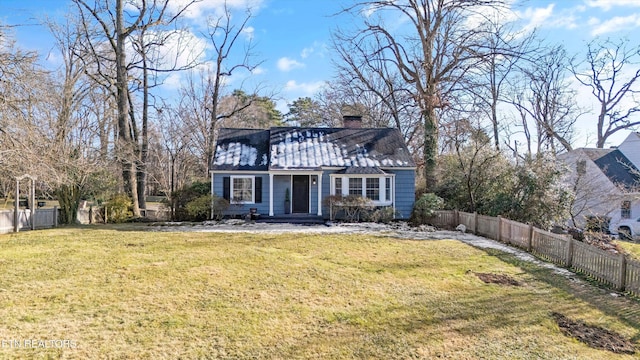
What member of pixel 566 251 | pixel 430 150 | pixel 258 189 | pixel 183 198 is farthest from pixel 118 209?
pixel 566 251

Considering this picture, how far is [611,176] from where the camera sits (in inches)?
943

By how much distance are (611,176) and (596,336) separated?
2412cm

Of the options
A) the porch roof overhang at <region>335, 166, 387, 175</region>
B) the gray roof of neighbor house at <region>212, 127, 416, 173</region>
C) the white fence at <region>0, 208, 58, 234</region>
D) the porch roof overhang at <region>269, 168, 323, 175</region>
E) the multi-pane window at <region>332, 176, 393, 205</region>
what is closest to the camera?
the white fence at <region>0, 208, 58, 234</region>

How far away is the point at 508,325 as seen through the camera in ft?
17.9

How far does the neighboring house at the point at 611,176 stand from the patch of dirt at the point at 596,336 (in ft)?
54.7

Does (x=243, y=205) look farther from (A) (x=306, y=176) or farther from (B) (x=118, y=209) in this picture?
(B) (x=118, y=209)

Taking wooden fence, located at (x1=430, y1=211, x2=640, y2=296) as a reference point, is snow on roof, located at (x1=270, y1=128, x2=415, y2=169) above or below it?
above

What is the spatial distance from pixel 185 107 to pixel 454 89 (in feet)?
A: 62.7

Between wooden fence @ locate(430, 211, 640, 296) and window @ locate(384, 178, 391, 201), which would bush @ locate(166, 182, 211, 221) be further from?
wooden fence @ locate(430, 211, 640, 296)

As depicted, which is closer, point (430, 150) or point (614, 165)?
point (430, 150)

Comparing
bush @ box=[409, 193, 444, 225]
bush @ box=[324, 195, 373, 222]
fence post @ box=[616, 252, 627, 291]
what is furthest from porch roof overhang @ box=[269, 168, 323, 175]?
fence post @ box=[616, 252, 627, 291]

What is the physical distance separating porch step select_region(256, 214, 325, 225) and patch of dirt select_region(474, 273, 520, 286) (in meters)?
8.59

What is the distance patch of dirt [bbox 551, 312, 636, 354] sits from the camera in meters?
5.02

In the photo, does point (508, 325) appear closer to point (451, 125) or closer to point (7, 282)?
point (7, 282)
